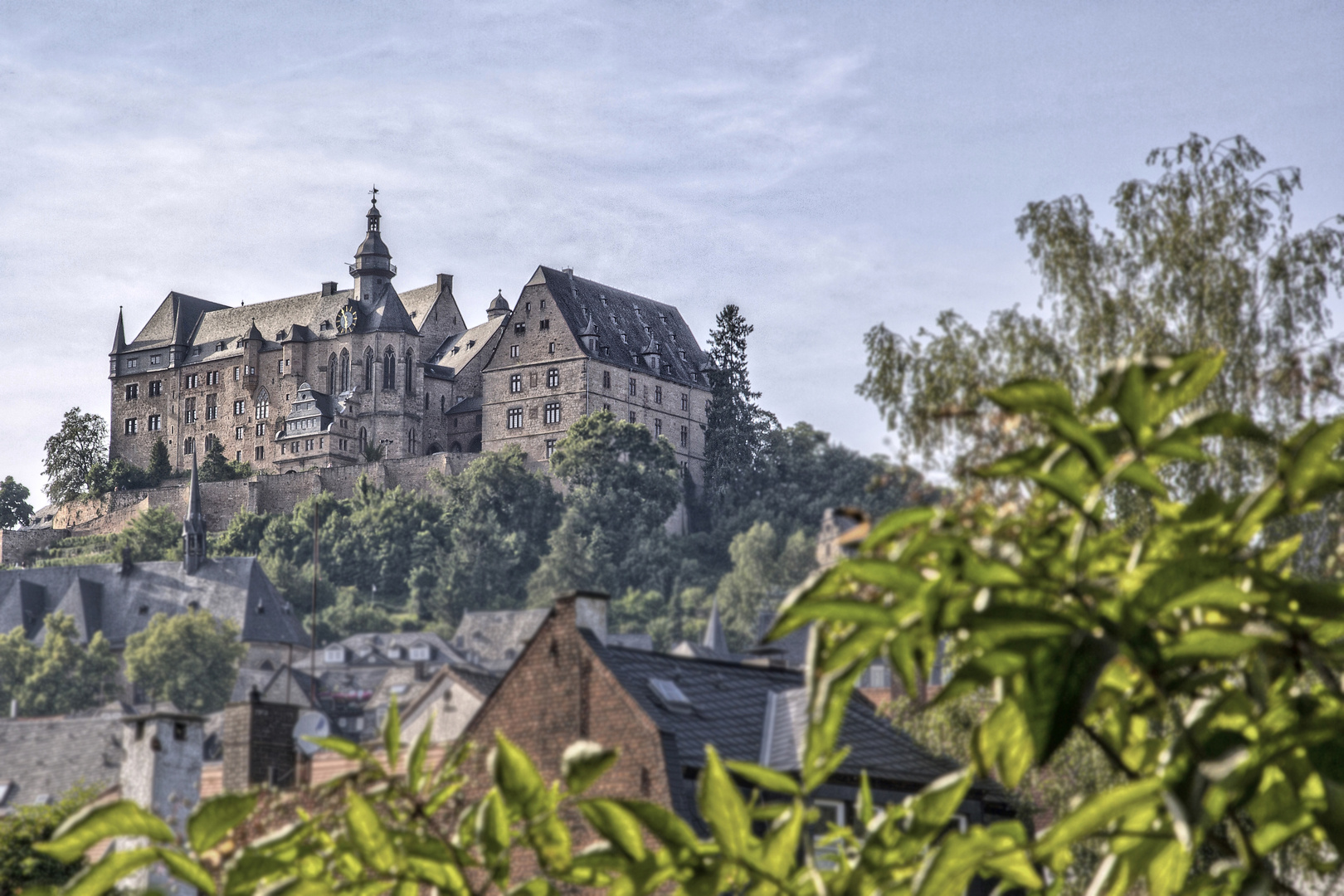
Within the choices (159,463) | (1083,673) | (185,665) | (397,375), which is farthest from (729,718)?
(159,463)

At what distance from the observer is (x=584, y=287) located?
4437 inches

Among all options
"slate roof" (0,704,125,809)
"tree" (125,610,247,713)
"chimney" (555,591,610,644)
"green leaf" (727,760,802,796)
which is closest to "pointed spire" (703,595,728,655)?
"tree" (125,610,247,713)

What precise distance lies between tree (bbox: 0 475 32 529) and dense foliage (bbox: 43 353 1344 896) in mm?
132613

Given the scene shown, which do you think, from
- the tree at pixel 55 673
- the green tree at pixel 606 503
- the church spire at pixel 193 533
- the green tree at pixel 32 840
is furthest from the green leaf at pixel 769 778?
the church spire at pixel 193 533

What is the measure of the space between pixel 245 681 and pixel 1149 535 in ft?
292

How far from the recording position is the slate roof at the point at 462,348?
375 ft

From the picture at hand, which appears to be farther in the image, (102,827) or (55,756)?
(55,756)

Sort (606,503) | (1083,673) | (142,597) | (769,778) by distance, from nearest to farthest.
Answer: (1083,673) → (769,778) → (142,597) → (606,503)

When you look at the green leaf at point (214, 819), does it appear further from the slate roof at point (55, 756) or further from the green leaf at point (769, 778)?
the slate roof at point (55, 756)

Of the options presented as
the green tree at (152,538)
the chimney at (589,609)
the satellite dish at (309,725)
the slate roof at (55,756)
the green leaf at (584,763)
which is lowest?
the slate roof at (55,756)

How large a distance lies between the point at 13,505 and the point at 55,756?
84.0 metres

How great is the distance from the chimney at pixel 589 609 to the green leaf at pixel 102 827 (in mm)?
16678

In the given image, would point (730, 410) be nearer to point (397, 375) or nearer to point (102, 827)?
point (397, 375)

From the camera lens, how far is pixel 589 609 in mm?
19453
